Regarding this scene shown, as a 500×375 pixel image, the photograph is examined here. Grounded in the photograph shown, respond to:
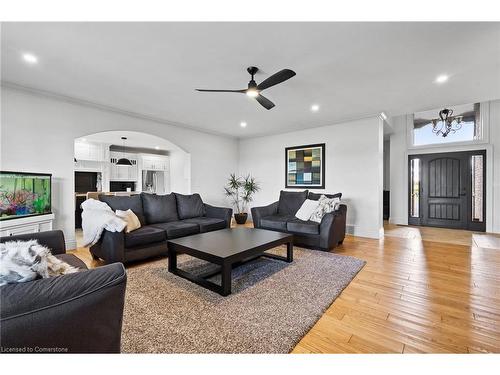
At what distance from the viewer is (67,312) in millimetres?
893

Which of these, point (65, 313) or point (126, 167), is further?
point (126, 167)

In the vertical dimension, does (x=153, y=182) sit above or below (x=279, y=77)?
below

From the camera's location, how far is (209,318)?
1.80 metres

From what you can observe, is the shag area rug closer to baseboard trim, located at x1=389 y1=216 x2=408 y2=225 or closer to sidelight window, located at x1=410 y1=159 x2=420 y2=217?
baseboard trim, located at x1=389 y1=216 x2=408 y2=225

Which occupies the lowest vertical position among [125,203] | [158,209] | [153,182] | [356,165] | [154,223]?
[154,223]

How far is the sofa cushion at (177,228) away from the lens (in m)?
3.37

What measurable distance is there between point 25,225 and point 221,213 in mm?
2725

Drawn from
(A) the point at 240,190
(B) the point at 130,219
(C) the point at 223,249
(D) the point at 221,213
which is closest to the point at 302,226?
(D) the point at 221,213

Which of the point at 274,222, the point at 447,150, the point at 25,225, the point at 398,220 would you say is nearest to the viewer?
the point at 25,225

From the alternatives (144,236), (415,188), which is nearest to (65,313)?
(144,236)

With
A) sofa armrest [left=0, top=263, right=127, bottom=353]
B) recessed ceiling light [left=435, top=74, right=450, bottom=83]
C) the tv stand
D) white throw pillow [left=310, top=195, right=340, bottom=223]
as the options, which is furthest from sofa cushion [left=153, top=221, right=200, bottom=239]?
recessed ceiling light [left=435, top=74, right=450, bottom=83]

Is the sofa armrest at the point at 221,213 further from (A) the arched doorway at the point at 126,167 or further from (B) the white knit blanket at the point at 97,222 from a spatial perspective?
(B) the white knit blanket at the point at 97,222

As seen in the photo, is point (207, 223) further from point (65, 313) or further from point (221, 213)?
point (65, 313)

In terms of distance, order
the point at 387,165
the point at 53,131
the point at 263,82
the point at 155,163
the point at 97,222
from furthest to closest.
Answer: the point at 155,163, the point at 387,165, the point at 53,131, the point at 97,222, the point at 263,82
